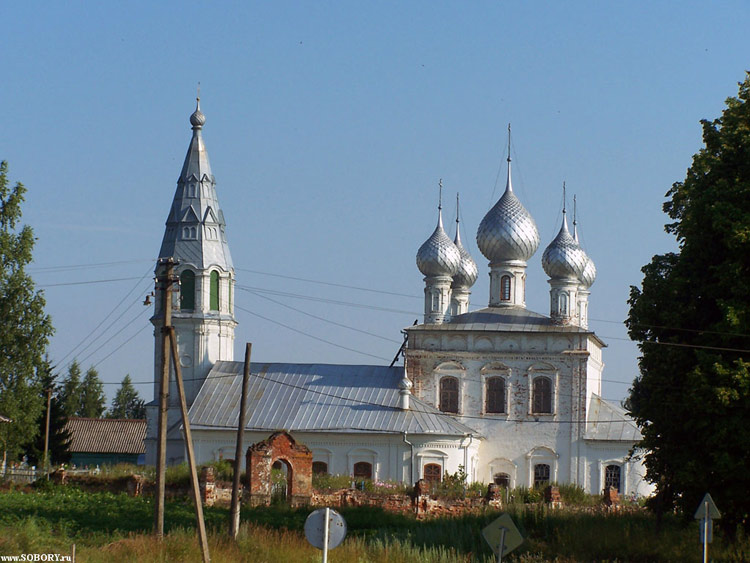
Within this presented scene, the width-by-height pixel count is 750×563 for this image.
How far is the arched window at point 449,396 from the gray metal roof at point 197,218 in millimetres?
8723

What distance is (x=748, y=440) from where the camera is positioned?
2095 cm

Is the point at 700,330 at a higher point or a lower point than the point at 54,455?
higher

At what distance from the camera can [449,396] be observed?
40906mm

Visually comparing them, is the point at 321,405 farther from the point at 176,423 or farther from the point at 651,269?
the point at 651,269

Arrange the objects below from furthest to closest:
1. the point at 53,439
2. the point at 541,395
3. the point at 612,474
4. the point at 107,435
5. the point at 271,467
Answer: the point at 107,435 < the point at 53,439 < the point at 541,395 < the point at 612,474 < the point at 271,467

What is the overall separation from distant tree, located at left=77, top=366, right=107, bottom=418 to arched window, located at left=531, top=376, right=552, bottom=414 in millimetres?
41876

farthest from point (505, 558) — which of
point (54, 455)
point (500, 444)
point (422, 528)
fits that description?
point (54, 455)

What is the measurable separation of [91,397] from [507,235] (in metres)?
41.7

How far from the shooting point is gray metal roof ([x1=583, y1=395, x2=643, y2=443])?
1553 inches

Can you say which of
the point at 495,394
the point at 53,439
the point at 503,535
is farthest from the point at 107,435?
the point at 503,535

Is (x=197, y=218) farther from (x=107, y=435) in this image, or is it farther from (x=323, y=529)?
(x=323, y=529)

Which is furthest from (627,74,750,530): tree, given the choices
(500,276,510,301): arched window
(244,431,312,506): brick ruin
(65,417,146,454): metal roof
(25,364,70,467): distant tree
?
(65,417,146,454): metal roof

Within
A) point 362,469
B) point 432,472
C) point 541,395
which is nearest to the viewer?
point 432,472

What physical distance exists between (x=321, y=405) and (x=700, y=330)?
788 inches
